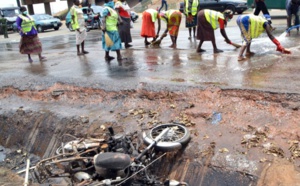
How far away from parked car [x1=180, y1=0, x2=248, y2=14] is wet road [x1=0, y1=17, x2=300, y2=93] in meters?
11.3

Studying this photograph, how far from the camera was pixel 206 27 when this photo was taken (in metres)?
7.78

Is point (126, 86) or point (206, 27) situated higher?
point (206, 27)

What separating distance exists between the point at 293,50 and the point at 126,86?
4.05 metres

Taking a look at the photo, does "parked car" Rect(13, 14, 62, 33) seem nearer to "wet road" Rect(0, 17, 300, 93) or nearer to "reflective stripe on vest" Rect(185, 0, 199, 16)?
"wet road" Rect(0, 17, 300, 93)

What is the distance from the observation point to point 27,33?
8727 mm

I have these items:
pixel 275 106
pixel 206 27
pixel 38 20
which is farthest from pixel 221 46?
pixel 38 20

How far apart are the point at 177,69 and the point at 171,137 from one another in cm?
283

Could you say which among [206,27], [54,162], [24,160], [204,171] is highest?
[206,27]

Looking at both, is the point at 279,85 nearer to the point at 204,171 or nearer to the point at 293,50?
the point at 204,171

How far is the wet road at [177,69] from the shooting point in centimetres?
534

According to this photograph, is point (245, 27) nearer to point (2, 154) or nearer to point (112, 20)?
point (112, 20)

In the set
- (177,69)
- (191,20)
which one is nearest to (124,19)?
(191,20)

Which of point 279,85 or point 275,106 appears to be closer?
point 275,106

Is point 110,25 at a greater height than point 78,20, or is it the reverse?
point 78,20
